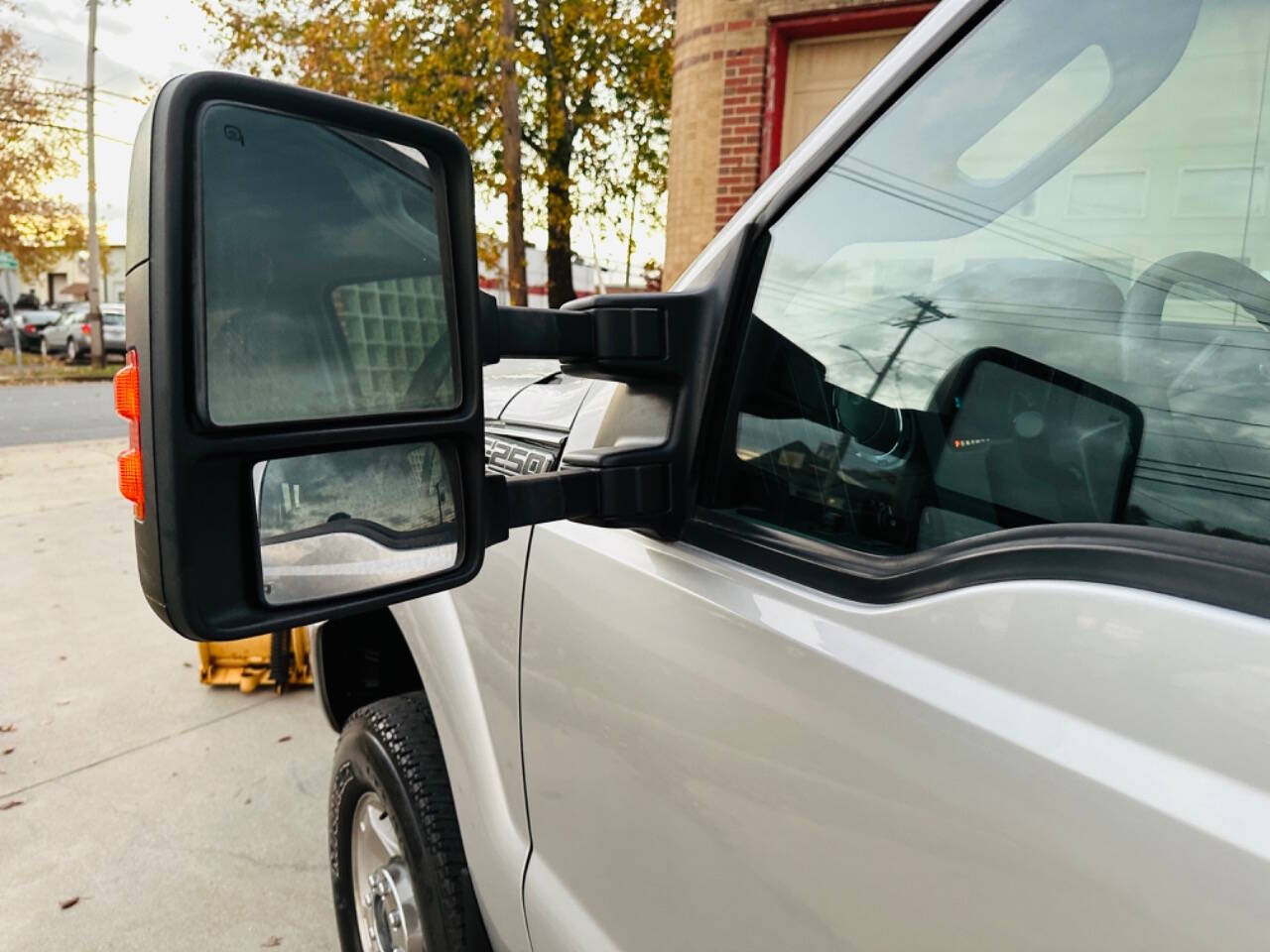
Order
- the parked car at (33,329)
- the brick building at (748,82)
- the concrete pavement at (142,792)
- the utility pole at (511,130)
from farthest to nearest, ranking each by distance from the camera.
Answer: the parked car at (33,329) < the utility pole at (511,130) < the brick building at (748,82) < the concrete pavement at (142,792)

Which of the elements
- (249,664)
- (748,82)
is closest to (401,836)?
(249,664)

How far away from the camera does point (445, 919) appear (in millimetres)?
1739

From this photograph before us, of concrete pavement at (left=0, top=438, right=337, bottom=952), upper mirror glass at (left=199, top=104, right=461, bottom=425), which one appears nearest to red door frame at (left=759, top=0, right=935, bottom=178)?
concrete pavement at (left=0, top=438, right=337, bottom=952)

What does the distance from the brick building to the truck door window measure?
18.1 feet

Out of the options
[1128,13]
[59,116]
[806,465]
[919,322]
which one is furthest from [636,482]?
[59,116]

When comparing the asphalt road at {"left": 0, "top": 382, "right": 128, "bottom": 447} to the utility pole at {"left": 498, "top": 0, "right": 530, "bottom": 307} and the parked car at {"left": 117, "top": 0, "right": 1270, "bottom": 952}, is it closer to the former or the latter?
the utility pole at {"left": 498, "top": 0, "right": 530, "bottom": 307}

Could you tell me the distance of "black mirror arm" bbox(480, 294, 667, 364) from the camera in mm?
974

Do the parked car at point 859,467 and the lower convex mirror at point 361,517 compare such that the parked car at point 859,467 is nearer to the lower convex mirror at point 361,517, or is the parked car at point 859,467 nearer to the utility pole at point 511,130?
the lower convex mirror at point 361,517

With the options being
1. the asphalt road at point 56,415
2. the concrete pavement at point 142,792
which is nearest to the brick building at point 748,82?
the concrete pavement at point 142,792

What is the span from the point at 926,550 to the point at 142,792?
3.42 meters

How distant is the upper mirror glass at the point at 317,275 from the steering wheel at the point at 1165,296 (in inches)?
26.1

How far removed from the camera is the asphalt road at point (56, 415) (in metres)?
12.5

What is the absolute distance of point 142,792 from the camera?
11.0ft

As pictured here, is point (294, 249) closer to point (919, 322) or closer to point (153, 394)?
point (153, 394)
